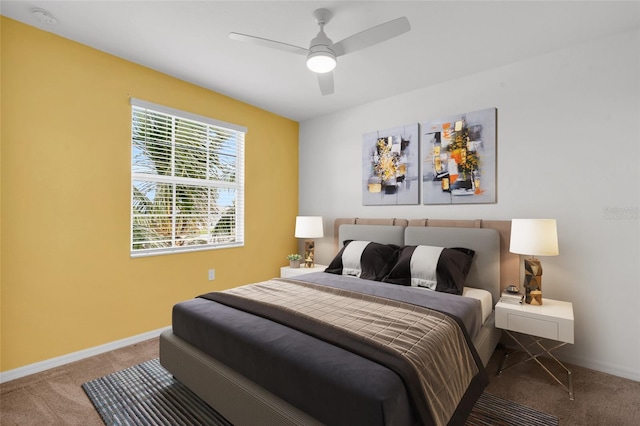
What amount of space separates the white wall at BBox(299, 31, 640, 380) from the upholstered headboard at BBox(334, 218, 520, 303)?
0.18 m

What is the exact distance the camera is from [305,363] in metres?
1.44

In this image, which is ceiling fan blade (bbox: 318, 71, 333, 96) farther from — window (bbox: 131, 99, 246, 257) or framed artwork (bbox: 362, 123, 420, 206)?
window (bbox: 131, 99, 246, 257)

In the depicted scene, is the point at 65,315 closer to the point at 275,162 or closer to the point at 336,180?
the point at 275,162

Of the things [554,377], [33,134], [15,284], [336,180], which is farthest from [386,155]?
[15,284]

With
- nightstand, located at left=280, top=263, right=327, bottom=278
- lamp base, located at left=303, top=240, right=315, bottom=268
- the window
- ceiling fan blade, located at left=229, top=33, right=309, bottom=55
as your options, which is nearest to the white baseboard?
the window

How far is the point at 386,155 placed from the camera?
3691 millimetres

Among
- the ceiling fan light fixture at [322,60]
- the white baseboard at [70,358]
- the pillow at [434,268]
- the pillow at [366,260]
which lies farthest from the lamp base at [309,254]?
the ceiling fan light fixture at [322,60]

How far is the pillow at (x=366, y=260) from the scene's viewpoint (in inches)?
121

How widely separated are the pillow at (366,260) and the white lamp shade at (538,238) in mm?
1140

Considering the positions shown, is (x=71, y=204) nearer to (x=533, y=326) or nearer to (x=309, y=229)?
(x=309, y=229)

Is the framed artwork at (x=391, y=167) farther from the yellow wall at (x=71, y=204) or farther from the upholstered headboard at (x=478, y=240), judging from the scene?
the yellow wall at (x=71, y=204)

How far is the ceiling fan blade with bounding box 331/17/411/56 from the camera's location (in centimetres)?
187

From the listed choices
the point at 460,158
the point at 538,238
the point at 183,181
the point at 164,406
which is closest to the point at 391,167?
the point at 460,158

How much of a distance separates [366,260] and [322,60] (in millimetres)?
1892
